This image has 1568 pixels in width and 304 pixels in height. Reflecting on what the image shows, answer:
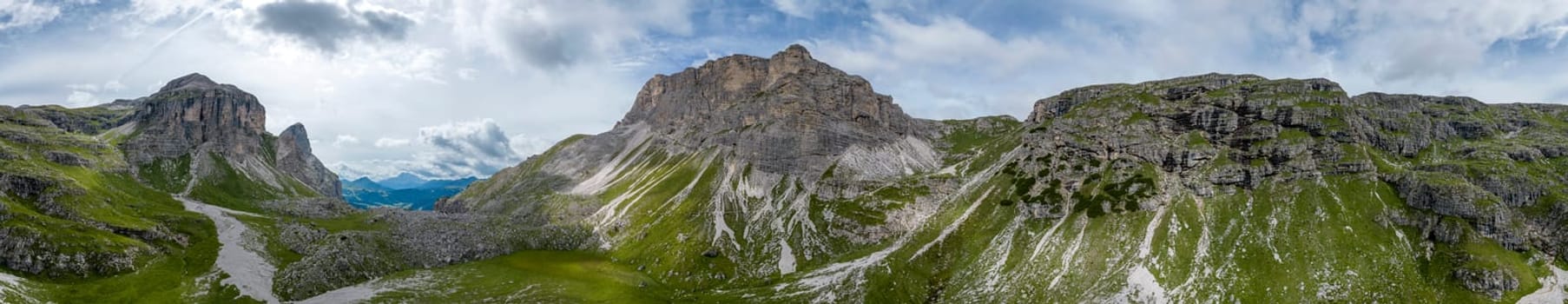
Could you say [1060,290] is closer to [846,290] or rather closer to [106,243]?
[846,290]

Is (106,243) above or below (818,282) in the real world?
above

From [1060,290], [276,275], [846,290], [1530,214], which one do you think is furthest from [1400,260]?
[276,275]

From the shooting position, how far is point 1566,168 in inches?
7623

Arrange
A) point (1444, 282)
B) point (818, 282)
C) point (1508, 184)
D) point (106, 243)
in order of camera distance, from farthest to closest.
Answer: point (818, 282) < point (1508, 184) < point (106, 243) < point (1444, 282)

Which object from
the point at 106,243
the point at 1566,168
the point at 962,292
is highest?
the point at 1566,168

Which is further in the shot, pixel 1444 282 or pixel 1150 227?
pixel 1150 227

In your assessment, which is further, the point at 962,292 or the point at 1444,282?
the point at 962,292

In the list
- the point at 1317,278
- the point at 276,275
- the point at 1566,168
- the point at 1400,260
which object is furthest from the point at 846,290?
the point at 1566,168

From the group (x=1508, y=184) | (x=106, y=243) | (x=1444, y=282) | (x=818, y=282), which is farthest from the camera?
(x=818, y=282)

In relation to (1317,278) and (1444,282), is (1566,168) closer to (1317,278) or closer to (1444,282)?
(1444,282)

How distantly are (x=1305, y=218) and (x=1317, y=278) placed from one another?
1109 inches

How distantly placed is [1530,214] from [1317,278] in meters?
63.7

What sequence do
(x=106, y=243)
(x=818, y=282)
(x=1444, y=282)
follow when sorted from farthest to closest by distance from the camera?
1. (x=818, y=282)
2. (x=106, y=243)
3. (x=1444, y=282)

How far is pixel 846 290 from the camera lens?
619 feet
